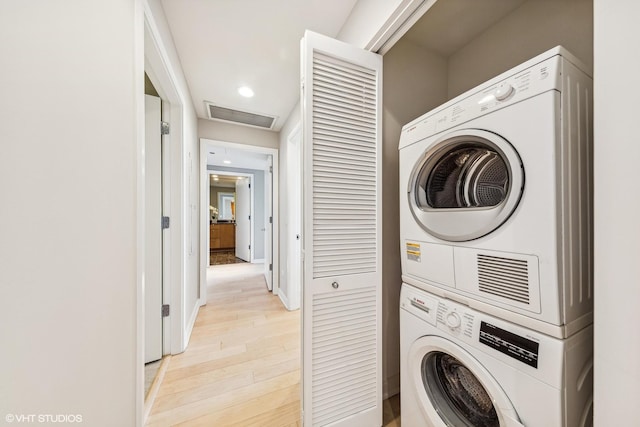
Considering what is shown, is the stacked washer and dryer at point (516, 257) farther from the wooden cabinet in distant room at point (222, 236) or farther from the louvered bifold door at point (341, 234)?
the wooden cabinet in distant room at point (222, 236)

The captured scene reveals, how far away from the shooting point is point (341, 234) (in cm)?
110

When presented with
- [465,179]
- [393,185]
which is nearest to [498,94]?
[465,179]

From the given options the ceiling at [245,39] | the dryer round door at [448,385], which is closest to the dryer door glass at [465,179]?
the dryer round door at [448,385]

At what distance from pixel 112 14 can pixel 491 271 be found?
1.61 metres

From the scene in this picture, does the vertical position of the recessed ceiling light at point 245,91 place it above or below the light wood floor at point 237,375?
above

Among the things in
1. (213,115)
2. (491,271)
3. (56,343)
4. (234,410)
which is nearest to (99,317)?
(56,343)

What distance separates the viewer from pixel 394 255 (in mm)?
1422

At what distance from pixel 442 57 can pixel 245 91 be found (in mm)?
1728

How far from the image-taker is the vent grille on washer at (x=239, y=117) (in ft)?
8.00

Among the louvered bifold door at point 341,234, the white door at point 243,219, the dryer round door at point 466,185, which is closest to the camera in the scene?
the dryer round door at point 466,185

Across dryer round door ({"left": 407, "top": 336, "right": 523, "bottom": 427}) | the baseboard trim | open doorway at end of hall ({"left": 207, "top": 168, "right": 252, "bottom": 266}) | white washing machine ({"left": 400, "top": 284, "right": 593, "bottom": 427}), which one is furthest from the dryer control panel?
open doorway at end of hall ({"left": 207, "top": 168, "right": 252, "bottom": 266})

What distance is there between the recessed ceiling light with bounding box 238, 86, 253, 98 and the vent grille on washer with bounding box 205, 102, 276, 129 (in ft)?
1.17

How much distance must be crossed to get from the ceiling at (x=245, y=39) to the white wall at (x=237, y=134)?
0.50 m

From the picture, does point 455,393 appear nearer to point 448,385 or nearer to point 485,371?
point 448,385
